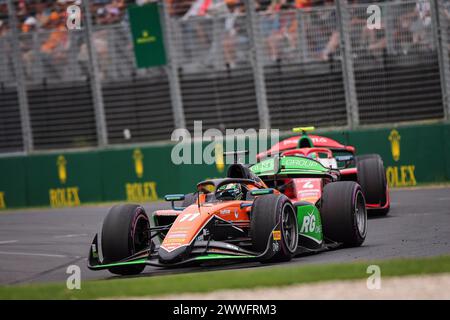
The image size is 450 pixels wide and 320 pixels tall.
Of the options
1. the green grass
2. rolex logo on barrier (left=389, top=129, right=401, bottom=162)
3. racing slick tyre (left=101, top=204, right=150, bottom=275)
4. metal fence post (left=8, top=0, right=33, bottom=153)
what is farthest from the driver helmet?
metal fence post (left=8, top=0, right=33, bottom=153)

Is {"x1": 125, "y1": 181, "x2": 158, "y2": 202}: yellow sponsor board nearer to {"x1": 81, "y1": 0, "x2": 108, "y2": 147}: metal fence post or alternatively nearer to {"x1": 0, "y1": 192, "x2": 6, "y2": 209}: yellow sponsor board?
{"x1": 81, "y1": 0, "x2": 108, "y2": 147}: metal fence post

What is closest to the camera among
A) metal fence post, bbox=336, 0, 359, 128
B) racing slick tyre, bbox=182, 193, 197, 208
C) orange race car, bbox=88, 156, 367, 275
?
orange race car, bbox=88, 156, 367, 275

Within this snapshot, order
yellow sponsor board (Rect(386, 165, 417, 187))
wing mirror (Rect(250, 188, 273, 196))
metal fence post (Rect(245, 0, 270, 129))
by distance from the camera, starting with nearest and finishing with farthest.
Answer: wing mirror (Rect(250, 188, 273, 196))
yellow sponsor board (Rect(386, 165, 417, 187))
metal fence post (Rect(245, 0, 270, 129))

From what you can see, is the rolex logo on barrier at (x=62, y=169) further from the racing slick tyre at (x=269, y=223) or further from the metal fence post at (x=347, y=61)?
the racing slick tyre at (x=269, y=223)

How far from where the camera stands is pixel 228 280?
339 inches

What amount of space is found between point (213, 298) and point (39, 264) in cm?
425

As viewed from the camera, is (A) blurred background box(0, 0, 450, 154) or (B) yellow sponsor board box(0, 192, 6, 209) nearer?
(A) blurred background box(0, 0, 450, 154)

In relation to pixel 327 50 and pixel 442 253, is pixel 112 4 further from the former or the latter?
pixel 442 253

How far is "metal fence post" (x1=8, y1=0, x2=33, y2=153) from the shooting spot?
2108 centimetres

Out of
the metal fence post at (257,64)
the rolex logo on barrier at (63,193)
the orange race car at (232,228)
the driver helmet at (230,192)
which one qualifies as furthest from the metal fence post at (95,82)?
the driver helmet at (230,192)

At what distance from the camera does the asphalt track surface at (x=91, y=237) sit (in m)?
10.4

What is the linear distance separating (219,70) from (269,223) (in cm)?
1090

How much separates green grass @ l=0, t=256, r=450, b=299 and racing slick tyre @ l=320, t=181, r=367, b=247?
5.47 ft

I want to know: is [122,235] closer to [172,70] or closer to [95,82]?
[172,70]
